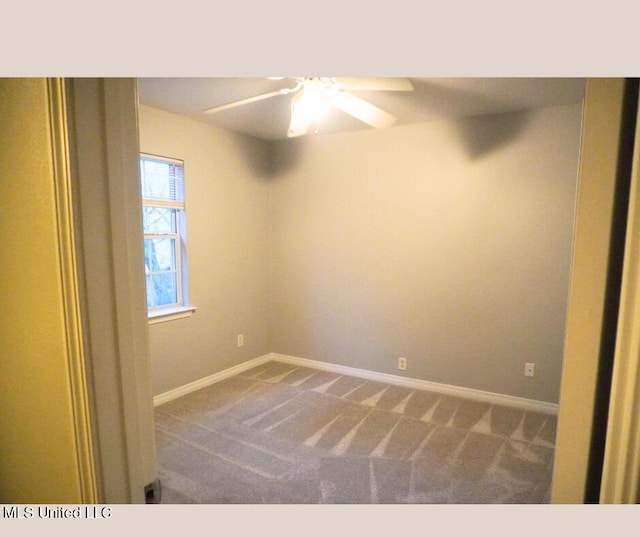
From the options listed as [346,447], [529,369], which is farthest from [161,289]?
[529,369]

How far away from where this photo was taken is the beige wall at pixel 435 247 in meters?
2.86

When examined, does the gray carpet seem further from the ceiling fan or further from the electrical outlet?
A: the ceiling fan

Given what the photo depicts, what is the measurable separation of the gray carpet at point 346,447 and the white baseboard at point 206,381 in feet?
0.22

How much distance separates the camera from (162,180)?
3.10 metres

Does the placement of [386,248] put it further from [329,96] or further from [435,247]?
[329,96]

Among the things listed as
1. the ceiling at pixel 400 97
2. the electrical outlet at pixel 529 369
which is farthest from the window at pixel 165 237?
the electrical outlet at pixel 529 369

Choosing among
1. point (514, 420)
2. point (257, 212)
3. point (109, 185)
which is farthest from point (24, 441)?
point (257, 212)

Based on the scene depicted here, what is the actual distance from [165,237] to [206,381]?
1.49 meters

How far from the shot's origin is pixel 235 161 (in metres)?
3.65

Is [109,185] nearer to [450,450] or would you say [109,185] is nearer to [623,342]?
[623,342]

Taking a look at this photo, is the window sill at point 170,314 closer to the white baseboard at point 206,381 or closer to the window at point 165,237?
the window at point 165,237

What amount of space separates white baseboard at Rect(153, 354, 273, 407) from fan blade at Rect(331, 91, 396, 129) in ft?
9.19

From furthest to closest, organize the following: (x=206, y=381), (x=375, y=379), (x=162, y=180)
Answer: (x=375, y=379) < (x=206, y=381) < (x=162, y=180)
